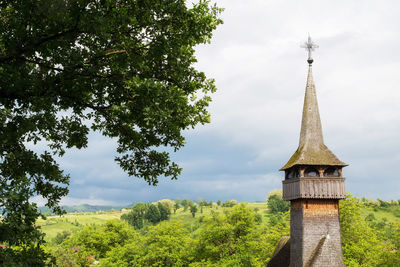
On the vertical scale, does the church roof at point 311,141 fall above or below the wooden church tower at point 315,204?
above

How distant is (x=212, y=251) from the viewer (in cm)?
4734

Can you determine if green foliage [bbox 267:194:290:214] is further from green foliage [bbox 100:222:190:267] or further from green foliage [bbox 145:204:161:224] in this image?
green foliage [bbox 100:222:190:267]

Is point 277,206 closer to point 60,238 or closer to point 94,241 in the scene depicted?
point 60,238

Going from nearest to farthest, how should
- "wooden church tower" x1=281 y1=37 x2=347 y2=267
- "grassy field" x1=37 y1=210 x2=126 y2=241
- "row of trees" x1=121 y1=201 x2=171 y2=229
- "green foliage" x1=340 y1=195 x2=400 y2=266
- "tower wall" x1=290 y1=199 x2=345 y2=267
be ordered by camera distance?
1. "tower wall" x1=290 y1=199 x2=345 y2=267
2. "wooden church tower" x1=281 y1=37 x2=347 y2=267
3. "green foliage" x1=340 y1=195 x2=400 y2=266
4. "grassy field" x1=37 y1=210 x2=126 y2=241
5. "row of trees" x1=121 y1=201 x2=171 y2=229

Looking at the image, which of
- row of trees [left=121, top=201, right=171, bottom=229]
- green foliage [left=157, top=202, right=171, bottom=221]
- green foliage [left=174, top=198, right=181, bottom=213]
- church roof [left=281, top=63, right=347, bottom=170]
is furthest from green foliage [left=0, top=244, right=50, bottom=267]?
green foliage [left=174, top=198, right=181, bottom=213]

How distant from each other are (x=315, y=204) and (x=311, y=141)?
248 inches

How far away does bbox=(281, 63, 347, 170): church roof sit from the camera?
111 ft

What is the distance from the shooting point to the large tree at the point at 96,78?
10.7m

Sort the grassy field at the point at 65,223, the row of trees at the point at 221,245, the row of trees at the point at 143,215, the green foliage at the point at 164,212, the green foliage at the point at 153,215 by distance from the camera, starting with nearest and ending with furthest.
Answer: the row of trees at the point at 221,245, the grassy field at the point at 65,223, the row of trees at the point at 143,215, the green foliage at the point at 153,215, the green foliage at the point at 164,212

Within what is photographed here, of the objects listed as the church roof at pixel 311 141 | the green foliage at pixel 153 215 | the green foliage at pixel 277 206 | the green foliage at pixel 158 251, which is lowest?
the green foliage at pixel 158 251

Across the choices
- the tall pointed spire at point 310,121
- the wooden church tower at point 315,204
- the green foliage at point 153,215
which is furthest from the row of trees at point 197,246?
the green foliage at point 153,215

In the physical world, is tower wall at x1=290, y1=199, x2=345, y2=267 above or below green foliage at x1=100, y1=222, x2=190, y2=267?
above

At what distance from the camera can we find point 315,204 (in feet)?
108

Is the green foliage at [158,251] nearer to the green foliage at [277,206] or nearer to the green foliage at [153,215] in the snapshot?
the green foliage at [277,206]
